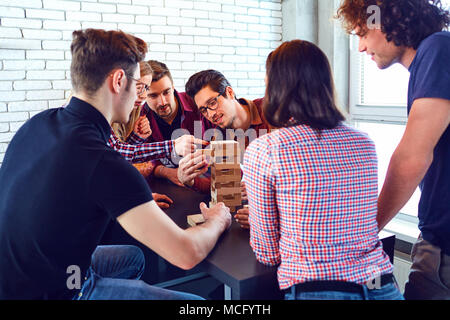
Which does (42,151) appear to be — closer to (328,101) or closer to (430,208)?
(328,101)

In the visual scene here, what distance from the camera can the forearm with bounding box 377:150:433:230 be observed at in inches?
51.2

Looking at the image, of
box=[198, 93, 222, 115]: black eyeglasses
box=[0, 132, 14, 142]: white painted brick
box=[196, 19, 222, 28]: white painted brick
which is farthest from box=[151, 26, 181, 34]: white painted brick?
box=[0, 132, 14, 142]: white painted brick

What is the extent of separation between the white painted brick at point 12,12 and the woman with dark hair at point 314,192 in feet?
8.43

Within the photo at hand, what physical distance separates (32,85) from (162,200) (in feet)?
6.19

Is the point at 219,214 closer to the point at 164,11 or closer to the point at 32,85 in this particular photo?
the point at 32,85

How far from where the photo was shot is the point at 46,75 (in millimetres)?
3176

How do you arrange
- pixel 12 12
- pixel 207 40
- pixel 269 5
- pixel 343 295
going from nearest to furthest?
pixel 343 295, pixel 12 12, pixel 207 40, pixel 269 5

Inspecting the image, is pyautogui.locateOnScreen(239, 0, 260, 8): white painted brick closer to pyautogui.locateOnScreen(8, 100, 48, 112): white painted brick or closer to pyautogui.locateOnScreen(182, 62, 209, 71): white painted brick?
pyautogui.locateOnScreen(182, 62, 209, 71): white painted brick

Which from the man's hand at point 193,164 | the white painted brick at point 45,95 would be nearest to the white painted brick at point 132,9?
the white painted brick at point 45,95

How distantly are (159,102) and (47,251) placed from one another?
1725 mm

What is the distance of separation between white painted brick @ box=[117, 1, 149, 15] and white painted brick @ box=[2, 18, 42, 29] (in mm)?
641

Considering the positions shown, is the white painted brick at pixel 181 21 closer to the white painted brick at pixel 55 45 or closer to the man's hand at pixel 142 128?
the white painted brick at pixel 55 45

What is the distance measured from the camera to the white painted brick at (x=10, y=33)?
297cm

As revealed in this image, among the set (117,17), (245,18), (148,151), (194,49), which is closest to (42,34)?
(117,17)
